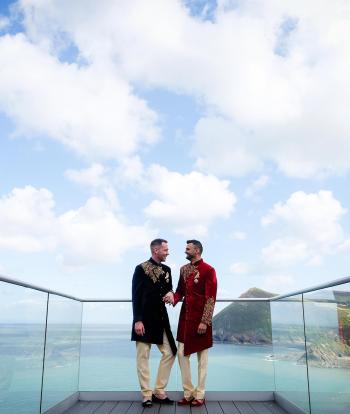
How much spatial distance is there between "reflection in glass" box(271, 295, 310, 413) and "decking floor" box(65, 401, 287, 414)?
0.74ft

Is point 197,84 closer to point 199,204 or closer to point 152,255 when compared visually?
point 152,255

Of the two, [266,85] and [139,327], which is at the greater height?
[266,85]

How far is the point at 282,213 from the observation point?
108ft

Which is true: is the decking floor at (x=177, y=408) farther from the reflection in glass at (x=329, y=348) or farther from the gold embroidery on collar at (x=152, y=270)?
the gold embroidery on collar at (x=152, y=270)

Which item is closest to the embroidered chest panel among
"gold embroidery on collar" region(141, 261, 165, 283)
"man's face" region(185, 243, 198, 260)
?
"gold embroidery on collar" region(141, 261, 165, 283)

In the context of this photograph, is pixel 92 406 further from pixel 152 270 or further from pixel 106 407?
pixel 152 270

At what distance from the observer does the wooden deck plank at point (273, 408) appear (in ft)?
11.7

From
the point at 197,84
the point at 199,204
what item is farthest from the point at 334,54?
the point at 199,204

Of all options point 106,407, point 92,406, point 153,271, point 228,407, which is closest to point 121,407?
point 106,407

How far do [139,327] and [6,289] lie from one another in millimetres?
1729

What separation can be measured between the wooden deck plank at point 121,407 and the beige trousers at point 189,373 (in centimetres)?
53

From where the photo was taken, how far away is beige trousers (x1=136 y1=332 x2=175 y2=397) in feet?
12.5

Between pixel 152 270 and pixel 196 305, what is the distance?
0.51 metres

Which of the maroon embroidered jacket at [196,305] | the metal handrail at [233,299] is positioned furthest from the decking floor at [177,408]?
the metal handrail at [233,299]
